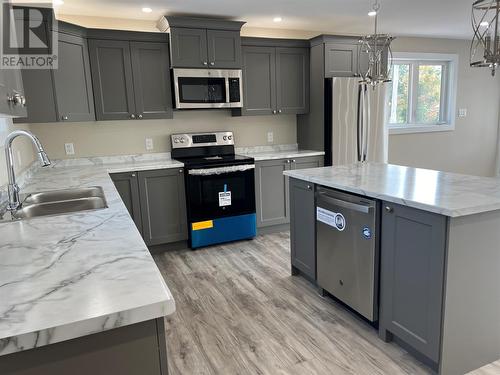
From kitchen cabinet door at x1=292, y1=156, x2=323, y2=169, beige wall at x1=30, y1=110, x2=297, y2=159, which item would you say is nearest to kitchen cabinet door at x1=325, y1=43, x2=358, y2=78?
beige wall at x1=30, y1=110, x2=297, y2=159

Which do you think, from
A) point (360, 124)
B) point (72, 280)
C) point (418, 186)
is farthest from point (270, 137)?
point (72, 280)

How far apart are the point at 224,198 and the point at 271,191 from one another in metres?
0.63

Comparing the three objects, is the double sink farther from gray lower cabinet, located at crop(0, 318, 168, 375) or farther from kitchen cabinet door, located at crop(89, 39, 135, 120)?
kitchen cabinet door, located at crop(89, 39, 135, 120)

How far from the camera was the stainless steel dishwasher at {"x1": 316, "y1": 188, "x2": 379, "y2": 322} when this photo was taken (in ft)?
7.17

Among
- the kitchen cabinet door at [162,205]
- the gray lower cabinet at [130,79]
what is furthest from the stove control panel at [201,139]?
the kitchen cabinet door at [162,205]

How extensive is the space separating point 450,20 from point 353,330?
3.92 meters

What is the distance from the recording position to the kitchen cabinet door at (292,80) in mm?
4320

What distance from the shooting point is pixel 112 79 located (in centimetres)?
362

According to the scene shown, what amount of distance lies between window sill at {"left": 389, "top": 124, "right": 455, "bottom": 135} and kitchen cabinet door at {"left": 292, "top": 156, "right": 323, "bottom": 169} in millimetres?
Result: 1641

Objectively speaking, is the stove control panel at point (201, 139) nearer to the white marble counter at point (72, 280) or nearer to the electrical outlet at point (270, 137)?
the electrical outlet at point (270, 137)

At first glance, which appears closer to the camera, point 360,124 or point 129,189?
point 129,189

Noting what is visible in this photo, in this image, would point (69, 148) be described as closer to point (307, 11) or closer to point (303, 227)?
point (303, 227)

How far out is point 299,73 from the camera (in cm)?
442

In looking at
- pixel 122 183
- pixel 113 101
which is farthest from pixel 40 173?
pixel 113 101
